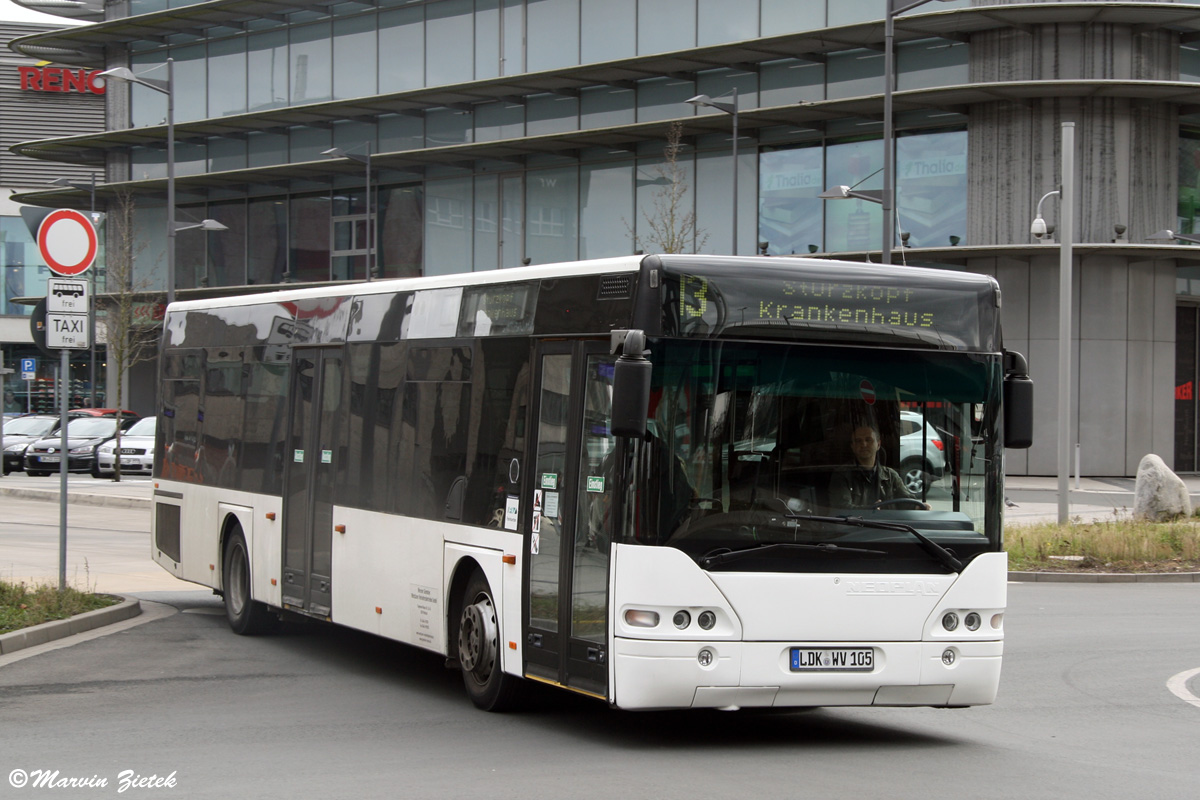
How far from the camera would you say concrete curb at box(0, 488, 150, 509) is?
30.7 meters

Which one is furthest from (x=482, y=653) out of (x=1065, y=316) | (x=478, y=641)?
(x=1065, y=316)

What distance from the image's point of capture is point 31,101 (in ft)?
230

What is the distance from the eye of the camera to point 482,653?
9523 millimetres

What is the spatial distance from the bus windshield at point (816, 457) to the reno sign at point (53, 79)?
214 ft

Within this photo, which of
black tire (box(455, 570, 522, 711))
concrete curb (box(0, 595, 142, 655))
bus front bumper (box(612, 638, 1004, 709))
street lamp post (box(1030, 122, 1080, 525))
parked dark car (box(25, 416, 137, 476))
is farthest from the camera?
parked dark car (box(25, 416, 137, 476))

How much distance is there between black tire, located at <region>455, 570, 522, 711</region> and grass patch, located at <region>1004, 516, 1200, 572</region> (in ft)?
35.5

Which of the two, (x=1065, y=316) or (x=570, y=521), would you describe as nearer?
(x=570, y=521)

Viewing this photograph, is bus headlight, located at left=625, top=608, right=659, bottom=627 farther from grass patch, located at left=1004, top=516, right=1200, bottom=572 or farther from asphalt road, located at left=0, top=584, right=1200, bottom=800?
grass patch, located at left=1004, top=516, right=1200, bottom=572

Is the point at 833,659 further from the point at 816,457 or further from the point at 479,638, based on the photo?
the point at 479,638

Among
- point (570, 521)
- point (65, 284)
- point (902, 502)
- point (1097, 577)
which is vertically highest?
point (65, 284)

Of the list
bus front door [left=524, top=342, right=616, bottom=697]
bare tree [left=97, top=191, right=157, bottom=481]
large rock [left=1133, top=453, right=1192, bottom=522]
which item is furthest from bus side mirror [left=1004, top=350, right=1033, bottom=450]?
bare tree [left=97, top=191, right=157, bottom=481]

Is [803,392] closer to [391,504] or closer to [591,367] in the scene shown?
[591,367]

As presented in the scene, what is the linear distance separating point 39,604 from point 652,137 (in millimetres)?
31369

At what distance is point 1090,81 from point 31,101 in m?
50.5
